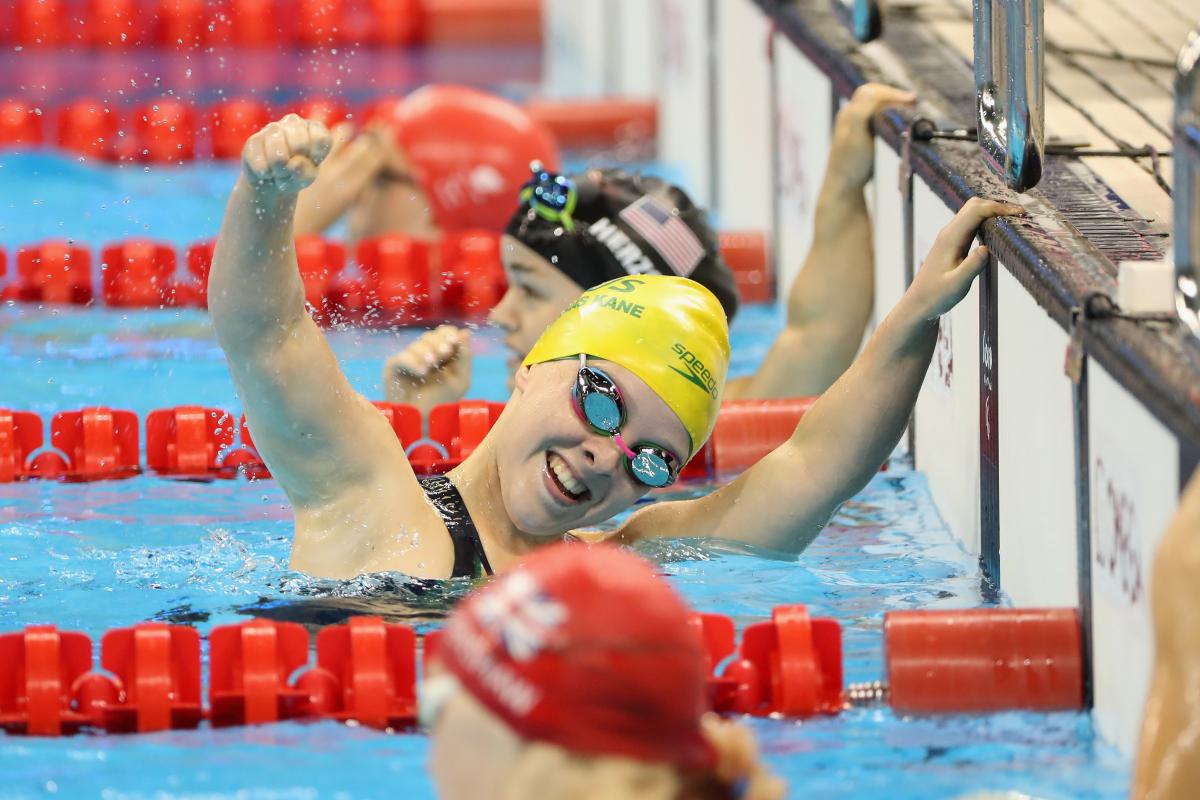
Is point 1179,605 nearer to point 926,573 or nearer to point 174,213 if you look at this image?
point 926,573

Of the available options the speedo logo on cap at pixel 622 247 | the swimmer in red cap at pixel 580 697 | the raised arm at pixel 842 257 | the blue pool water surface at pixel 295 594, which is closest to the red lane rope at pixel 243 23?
the blue pool water surface at pixel 295 594

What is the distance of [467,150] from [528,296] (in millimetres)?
1881

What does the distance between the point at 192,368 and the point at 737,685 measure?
2561 millimetres

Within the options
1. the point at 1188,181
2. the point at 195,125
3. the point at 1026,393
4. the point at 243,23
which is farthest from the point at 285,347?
the point at 243,23

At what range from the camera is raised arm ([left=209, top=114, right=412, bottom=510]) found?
2.33m

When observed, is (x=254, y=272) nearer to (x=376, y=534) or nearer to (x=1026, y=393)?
(x=376, y=534)

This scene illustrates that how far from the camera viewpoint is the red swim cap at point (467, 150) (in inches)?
217

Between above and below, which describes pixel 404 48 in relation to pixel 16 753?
above

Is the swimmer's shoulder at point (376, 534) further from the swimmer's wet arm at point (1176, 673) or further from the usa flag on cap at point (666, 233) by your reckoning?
the swimmer's wet arm at point (1176, 673)

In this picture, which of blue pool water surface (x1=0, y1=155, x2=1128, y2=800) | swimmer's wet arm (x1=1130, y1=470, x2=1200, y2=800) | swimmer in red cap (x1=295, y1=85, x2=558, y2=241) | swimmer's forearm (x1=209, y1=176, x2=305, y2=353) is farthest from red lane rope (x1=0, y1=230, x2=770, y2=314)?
swimmer's wet arm (x1=1130, y1=470, x2=1200, y2=800)

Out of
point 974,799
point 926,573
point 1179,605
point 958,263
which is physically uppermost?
point 958,263

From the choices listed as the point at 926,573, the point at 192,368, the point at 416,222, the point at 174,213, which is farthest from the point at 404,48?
the point at 926,573

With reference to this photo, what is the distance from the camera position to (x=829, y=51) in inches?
169

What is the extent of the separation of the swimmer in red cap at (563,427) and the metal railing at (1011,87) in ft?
0.28
